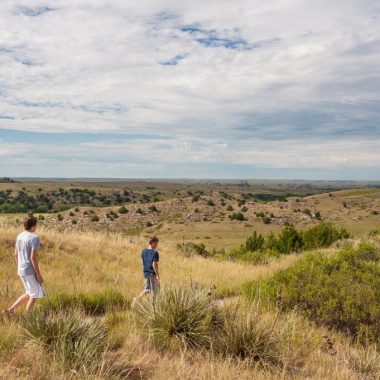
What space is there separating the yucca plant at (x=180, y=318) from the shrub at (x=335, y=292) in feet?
6.46

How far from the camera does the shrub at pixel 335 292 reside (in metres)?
8.27

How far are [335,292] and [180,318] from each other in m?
3.73

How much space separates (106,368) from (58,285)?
18.5ft

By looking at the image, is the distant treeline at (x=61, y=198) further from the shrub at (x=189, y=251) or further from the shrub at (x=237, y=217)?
the shrub at (x=189, y=251)

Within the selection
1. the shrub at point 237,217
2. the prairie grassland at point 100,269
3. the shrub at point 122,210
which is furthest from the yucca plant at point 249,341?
the shrub at point 122,210

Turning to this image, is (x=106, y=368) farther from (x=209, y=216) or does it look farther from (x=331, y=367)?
(x=209, y=216)

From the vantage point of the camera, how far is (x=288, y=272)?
33.6 ft

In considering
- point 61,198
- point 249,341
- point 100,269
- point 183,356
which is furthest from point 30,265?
point 61,198

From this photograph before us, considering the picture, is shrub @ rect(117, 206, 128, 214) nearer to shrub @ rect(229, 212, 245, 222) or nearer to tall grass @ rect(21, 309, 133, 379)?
shrub @ rect(229, 212, 245, 222)

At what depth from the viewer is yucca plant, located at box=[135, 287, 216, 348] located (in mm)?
6391

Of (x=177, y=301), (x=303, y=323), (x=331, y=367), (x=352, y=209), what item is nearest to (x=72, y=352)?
(x=177, y=301)

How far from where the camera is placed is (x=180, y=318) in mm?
6602

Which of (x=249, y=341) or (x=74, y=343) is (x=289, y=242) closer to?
(x=249, y=341)

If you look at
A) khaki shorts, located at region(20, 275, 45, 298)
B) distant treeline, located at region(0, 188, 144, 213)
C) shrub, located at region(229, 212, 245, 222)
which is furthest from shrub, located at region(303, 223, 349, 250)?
distant treeline, located at region(0, 188, 144, 213)
